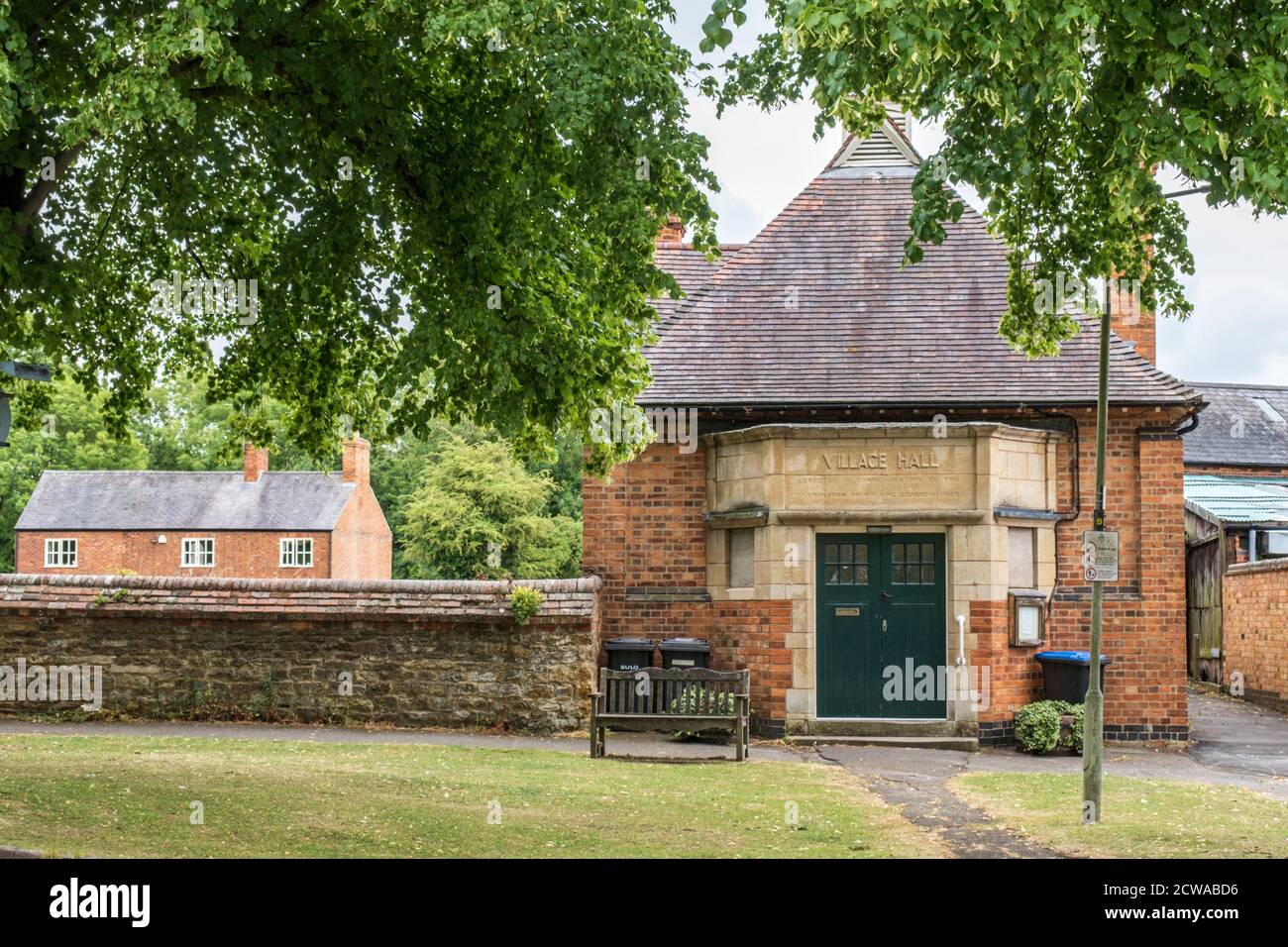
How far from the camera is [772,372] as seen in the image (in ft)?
62.2

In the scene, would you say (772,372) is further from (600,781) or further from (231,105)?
(231,105)

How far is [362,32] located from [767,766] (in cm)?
863

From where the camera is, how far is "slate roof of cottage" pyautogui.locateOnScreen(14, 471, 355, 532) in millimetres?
54688

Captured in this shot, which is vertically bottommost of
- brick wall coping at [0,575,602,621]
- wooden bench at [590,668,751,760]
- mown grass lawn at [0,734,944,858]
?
mown grass lawn at [0,734,944,858]

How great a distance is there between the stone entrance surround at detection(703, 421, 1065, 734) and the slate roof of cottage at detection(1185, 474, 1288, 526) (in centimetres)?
1235

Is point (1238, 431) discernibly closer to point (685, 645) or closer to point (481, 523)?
point (685, 645)

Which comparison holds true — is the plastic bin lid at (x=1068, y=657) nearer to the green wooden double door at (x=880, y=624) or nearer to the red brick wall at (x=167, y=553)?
the green wooden double door at (x=880, y=624)

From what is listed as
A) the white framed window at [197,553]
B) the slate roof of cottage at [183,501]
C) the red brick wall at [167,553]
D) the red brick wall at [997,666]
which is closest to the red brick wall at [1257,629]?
the red brick wall at [997,666]

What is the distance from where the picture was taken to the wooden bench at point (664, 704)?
14867 mm

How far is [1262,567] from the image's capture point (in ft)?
78.3

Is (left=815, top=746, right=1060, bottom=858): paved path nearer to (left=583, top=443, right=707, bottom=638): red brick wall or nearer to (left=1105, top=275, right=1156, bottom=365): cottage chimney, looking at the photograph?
(left=583, top=443, right=707, bottom=638): red brick wall

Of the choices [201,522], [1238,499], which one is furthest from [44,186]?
[201,522]

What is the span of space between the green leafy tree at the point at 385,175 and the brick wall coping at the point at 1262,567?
50.9ft

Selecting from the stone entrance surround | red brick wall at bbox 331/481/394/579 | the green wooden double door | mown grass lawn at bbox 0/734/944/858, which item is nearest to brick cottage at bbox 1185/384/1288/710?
the stone entrance surround
